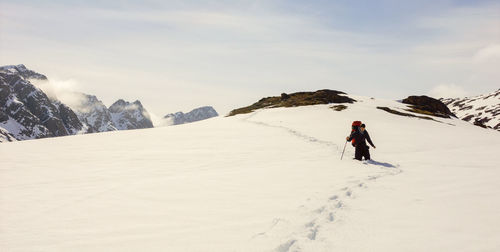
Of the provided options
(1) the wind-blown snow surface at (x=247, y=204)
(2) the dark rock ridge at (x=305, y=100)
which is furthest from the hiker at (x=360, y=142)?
(2) the dark rock ridge at (x=305, y=100)

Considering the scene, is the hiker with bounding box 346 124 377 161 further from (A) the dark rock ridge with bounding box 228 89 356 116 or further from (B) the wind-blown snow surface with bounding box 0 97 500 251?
(A) the dark rock ridge with bounding box 228 89 356 116

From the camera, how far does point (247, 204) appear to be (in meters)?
6.93

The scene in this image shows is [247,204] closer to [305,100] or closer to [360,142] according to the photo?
[360,142]

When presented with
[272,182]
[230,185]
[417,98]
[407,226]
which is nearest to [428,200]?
[407,226]

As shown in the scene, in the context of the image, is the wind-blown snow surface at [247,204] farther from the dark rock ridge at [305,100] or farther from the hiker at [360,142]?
the dark rock ridge at [305,100]

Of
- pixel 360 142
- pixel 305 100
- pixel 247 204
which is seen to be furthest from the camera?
pixel 305 100

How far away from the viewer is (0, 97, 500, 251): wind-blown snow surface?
16.2 feet

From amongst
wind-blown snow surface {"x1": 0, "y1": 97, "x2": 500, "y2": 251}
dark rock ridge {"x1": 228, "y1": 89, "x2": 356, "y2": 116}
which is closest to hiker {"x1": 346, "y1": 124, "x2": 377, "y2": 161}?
wind-blown snow surface {"x1": 0, "y1": 97, "x2": 500, "y2": 251}

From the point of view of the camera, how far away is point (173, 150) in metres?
16.7

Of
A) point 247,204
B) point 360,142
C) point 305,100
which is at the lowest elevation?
point 247,204

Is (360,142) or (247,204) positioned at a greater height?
(360,142)

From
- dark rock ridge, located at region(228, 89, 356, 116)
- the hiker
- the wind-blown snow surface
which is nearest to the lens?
the wind-blown snow surface

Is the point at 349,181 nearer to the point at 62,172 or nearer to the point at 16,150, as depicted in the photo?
the point at 62,172

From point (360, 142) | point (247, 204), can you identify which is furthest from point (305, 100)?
point (247, 204)
